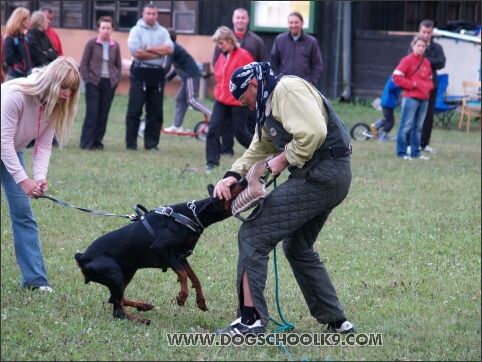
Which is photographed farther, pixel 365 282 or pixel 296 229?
pixel 365 282

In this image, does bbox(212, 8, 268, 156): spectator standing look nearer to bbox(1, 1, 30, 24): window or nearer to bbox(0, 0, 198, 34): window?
bbox(0, 0, 198, 34): window

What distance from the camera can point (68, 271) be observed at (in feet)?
22.1

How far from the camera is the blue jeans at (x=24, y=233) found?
19.0 feet

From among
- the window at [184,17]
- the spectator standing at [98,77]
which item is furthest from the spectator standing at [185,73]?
the window at [184,17]

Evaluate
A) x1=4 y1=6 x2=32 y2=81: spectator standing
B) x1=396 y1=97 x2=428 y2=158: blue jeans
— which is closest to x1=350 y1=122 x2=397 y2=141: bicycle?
x1=396 y1=97 x2=428 y2=158: blue jeans

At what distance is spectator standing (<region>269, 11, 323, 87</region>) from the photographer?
515 inches

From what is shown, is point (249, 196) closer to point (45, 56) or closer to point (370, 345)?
point (370, 345)

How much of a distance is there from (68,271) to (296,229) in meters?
2.47

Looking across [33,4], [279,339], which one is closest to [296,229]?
[279,339]

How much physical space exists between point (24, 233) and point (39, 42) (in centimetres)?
747

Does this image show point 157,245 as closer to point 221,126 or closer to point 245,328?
point 245,328

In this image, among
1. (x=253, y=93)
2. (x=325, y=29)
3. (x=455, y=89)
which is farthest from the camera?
(x=325, y=29)

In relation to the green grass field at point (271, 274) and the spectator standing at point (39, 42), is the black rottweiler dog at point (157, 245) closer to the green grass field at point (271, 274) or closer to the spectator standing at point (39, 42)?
the green grass field at point (271, 274)

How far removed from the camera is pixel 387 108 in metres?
15.3
